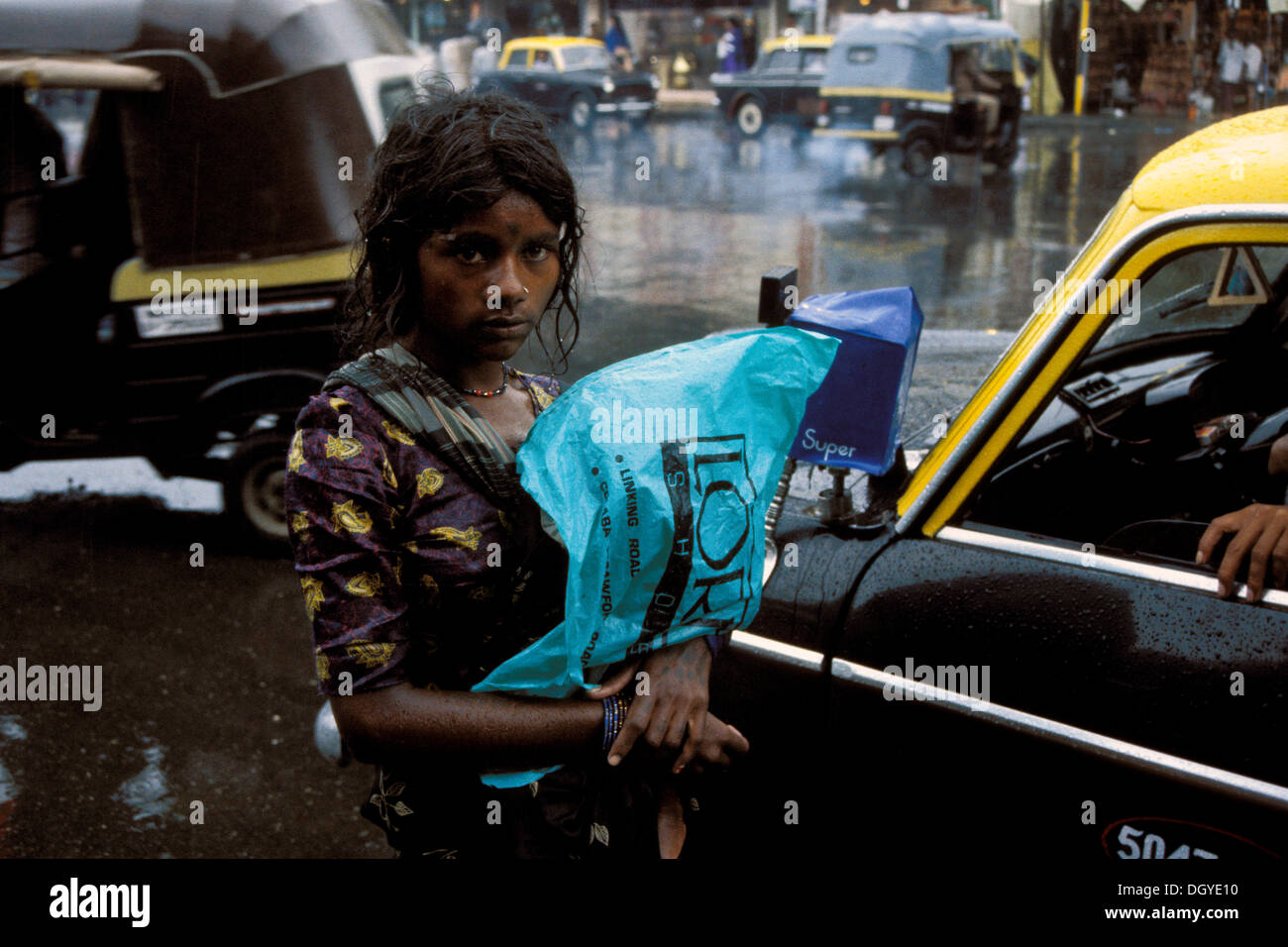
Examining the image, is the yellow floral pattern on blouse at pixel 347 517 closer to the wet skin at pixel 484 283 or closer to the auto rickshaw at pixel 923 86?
the wet skin at pixel 484 283

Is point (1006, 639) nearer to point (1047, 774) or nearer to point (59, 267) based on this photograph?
point (1047, 774)

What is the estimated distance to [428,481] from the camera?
128 centimetres

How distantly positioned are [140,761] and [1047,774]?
2.77 m

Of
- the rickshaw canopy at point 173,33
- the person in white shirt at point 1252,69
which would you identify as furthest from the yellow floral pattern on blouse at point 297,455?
the person in white shirt at point 1252,69

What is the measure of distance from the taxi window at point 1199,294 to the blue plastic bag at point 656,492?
98cm

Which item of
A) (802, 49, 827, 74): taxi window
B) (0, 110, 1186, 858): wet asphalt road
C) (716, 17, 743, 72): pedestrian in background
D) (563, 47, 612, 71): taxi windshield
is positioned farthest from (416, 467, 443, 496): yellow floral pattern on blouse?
(716, 17, 743, 72): pedestrian in background

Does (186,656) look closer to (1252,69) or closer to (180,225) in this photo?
(180,225)

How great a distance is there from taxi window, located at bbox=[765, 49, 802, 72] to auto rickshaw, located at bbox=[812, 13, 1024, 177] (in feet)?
10.1

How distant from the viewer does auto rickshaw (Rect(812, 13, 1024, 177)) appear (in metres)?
15.4

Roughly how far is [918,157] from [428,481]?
51.4 feet

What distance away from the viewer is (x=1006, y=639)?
1.82 metres

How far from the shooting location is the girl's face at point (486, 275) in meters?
1.32
